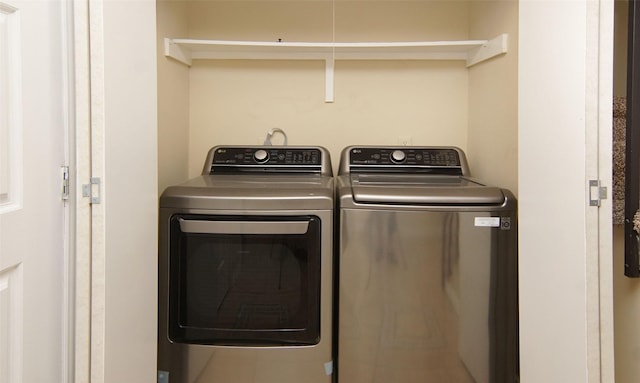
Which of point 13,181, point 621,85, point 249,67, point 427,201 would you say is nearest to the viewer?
point 13,181

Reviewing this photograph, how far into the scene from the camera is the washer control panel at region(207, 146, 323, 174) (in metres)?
2.07

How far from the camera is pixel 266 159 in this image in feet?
6.83

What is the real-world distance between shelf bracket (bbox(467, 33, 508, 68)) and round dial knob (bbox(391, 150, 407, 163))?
0.56 m

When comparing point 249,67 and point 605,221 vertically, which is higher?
point 249,67

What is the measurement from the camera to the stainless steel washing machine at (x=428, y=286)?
5.18 feet

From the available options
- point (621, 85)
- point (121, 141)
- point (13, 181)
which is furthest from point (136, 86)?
point (621, 85)

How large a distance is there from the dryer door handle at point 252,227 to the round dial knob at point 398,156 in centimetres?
69

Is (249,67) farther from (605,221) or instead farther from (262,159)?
(605,221)

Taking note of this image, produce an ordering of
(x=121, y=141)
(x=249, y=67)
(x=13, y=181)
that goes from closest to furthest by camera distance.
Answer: (x=13, y=181) < (x=121, y=141) < (x=249, y=67)

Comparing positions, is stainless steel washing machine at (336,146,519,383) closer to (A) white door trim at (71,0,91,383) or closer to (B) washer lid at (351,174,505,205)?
(B) washer lid at (351,174,505,205)

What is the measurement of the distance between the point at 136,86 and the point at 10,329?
0.69 m

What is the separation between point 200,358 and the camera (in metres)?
1.61

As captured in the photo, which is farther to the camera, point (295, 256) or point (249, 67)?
point (249, 67)

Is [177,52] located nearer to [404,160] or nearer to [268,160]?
[268,160]
